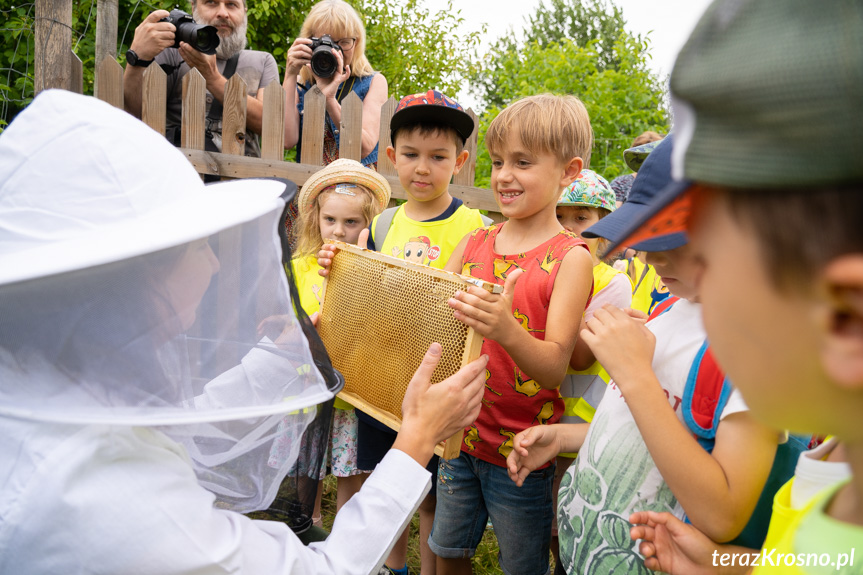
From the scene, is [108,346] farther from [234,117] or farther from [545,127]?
[234,117]

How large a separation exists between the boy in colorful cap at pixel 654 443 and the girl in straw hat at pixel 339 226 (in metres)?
1.48

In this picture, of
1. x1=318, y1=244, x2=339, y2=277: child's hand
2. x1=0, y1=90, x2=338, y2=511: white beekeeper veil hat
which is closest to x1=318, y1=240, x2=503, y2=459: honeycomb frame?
x1=318, y1=244, x2=339, y2=277: child's hand

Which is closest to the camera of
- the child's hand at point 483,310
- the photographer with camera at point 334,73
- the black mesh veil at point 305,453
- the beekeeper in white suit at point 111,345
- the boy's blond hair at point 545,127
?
the beekeeper in white suit at point 111,345

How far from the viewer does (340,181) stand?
3.18m

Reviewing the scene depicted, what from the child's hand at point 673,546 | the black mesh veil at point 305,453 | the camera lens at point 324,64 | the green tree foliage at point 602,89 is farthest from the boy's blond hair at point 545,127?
the green tree foliage at point 602,89

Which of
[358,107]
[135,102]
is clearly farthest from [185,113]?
[358,107]

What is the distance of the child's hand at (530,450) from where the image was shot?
1.94 metres

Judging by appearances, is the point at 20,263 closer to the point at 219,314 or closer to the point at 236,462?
the point at 219,314

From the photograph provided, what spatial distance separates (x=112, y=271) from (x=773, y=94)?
109 centimetres

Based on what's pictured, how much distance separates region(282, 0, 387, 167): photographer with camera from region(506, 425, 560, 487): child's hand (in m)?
2.74

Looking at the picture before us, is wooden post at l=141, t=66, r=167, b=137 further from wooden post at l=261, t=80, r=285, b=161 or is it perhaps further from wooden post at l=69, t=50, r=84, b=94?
wooden post at l=261, t=80, r=285, b=161

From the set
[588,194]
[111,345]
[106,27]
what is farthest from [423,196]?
[106,27]

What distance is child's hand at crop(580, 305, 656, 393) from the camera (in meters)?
1.47

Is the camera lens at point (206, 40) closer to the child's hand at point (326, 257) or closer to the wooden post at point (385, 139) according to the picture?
the wooden post at point (385, 139)
